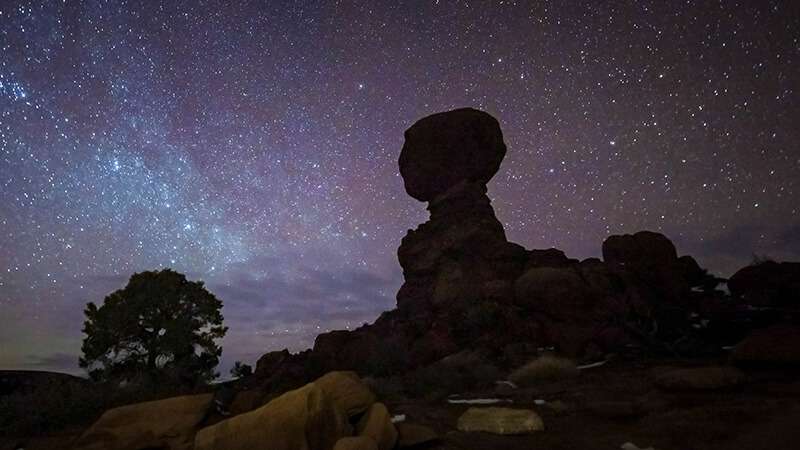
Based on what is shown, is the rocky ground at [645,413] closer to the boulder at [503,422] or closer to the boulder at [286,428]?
the boulder at [503,422]

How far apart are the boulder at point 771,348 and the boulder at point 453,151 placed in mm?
29515

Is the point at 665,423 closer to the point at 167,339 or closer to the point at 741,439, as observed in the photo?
the point at 741,439

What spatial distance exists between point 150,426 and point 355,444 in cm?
427

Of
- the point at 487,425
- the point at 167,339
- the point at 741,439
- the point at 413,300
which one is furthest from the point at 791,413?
the point at 413,300

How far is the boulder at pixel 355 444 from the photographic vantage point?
685 cm

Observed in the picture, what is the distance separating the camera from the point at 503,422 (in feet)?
28.0

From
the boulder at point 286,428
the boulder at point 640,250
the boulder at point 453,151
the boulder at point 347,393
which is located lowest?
the boulder at point 286,428

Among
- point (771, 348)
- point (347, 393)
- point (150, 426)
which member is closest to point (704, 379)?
point (771, 348)

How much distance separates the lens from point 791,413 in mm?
7805

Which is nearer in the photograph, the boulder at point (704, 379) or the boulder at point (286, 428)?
the boulder at point (286, 428)

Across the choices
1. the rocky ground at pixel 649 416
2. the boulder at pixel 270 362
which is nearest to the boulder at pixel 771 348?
the rocky ground at pixel 649 416

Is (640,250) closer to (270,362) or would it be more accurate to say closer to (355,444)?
(270,362)

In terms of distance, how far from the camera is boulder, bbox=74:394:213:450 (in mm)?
8406

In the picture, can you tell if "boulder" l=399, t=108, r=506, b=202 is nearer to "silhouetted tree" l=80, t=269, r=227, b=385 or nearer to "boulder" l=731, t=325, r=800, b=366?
"silhouetted tree" l=80, t=269, r=227, b=385
